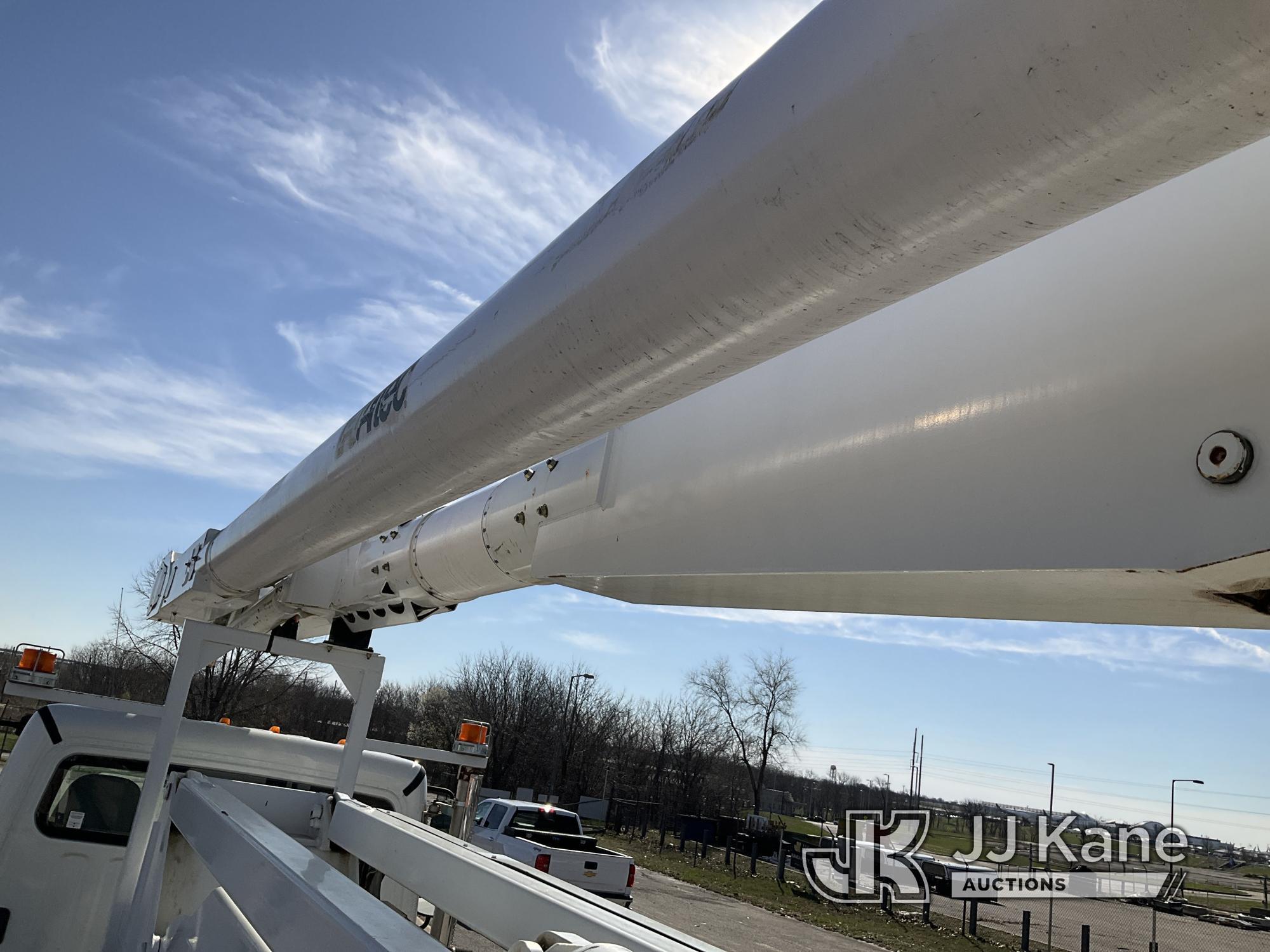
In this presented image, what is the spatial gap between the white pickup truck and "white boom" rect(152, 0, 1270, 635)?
1009cm

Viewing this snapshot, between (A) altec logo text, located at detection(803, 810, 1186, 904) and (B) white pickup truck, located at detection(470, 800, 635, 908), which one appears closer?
(B) white pickup truck, located at detection(470, 800, 635, 908)

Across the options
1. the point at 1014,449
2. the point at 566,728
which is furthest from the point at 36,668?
the point at 566,728

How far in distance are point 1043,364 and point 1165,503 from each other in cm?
29

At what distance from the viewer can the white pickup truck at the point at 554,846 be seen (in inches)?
479

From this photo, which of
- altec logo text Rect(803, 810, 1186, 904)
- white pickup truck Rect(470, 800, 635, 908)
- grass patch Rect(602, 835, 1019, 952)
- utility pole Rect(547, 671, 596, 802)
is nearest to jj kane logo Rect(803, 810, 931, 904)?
altec logo text Rect(803, 810, 1186, 904)

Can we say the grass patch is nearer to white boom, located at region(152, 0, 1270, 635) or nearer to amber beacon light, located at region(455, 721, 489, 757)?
amber beacon light, located at region(455, 721, 489, 757)

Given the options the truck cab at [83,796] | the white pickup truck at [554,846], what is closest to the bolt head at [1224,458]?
the truck cab at [83,796]

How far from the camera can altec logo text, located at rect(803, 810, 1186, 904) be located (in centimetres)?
2139

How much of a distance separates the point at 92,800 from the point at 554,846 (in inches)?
396

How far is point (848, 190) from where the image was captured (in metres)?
1.02

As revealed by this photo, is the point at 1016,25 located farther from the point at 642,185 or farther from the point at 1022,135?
the point at 642,185

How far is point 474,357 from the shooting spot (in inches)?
71.5

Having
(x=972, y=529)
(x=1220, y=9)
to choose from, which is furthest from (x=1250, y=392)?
(x=1220, y=9)

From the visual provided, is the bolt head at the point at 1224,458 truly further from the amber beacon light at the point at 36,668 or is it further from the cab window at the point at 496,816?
the cab window at the point at 496,816
